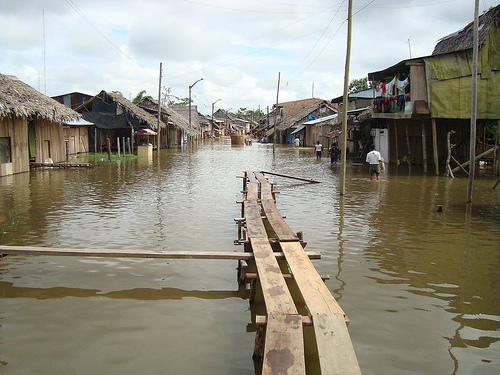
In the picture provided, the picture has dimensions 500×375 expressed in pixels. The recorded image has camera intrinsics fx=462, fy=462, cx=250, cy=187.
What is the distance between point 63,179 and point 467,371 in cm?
1609

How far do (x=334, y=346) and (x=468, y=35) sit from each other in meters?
20.5

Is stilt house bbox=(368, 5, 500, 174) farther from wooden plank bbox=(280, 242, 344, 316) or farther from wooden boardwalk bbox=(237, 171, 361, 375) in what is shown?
wooden boardwalk bbox=(237, 171, 361, 375)

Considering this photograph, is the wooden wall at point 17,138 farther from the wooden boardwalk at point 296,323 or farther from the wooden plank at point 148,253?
the wooden boardwalk at point 296,323

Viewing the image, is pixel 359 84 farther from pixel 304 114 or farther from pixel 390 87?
pixel 390 87

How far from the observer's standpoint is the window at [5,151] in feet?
57.5

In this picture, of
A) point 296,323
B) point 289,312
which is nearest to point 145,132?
point 289,312

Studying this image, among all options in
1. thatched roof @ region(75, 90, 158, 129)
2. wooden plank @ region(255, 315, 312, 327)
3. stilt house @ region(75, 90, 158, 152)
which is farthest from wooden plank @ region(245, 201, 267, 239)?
stilt house @ region(75, 90, 158, 152)

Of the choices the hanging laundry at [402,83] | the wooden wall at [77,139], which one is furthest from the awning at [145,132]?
the hanging laundry at [402,83]

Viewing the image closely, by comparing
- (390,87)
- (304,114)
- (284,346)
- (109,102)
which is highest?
(304,114)

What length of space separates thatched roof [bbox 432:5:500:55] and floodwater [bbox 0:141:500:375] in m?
8.93

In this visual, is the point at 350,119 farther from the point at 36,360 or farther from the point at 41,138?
the point at 36,360

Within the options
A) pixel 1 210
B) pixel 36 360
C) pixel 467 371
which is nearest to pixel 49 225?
pixel 1 210

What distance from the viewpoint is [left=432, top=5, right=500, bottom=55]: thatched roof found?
1811 centimetres

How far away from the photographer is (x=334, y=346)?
3637 millimetres
